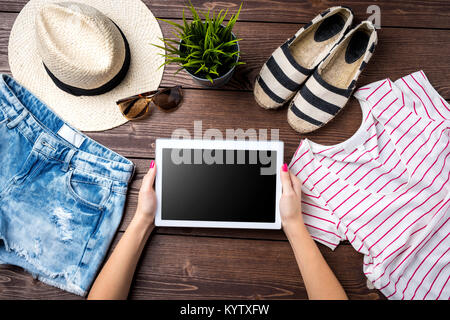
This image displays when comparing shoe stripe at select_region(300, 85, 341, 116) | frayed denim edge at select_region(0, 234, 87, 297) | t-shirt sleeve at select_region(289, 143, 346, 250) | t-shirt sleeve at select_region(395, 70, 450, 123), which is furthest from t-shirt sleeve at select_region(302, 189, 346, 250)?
frayed denim edge at select_region(0, 234, 87, 297)

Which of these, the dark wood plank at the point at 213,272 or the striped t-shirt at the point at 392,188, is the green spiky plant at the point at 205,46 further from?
the dark wood plank at the point at 213,272

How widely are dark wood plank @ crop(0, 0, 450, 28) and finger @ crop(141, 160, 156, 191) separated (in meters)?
0.43

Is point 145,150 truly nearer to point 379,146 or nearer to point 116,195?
point 116,195

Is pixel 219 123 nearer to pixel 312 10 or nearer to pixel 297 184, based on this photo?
pixel 297 184

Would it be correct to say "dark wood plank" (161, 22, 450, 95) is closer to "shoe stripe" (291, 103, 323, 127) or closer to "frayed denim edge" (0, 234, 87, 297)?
"shoe stripe" (291, 103, 323, 127)

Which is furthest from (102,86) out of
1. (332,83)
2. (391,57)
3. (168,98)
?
(391,57)

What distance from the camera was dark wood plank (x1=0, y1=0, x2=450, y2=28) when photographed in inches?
31.0

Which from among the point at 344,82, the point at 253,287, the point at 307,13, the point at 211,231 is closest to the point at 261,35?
the point at 307,13

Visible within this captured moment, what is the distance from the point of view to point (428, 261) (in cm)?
71

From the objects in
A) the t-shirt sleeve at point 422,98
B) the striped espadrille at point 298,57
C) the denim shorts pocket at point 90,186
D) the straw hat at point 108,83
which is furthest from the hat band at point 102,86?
the t-shirt sleeve at point 422,98

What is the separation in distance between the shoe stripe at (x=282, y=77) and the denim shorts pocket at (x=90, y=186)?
520mm
